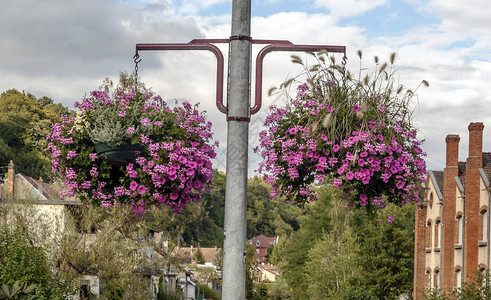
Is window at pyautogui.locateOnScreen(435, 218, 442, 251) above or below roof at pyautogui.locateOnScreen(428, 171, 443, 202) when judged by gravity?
below

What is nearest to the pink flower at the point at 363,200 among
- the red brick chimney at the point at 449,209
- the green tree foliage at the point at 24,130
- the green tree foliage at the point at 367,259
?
the red brick chimney at the point at 449,209

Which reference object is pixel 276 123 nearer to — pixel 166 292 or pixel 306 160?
pixel 306 160

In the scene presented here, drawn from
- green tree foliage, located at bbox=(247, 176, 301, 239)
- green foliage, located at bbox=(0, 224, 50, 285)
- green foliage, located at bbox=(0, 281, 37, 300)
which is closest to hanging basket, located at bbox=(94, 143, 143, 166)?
green foliage, located at bbox=(0, 281, 37, 300)

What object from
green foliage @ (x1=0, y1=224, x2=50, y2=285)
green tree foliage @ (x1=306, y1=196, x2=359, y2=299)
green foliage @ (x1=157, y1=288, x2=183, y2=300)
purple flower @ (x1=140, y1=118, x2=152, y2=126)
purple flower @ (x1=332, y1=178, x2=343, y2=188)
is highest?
purple flower @ (x1=140, y1=118, x2=152, y2=126)

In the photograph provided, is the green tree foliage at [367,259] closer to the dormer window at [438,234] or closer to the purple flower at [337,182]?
the dormer window at [438,234]

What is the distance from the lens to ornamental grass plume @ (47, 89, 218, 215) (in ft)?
23.6

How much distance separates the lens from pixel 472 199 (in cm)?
3884

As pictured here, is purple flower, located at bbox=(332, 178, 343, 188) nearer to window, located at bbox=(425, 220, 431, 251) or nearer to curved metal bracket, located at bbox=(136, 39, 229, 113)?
curved metal bracket, located at bbox=(136, 39, 229, 113)

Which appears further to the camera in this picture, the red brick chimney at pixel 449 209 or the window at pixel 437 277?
the window at pixel 437 277

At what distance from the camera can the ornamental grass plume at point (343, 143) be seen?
6.89 metres

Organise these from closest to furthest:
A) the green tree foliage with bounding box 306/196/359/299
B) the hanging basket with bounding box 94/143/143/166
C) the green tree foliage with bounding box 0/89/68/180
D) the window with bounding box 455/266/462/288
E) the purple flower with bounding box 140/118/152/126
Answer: the purple flower with bounding box 140/118/152/126 < the hanging basket with bounding box 94/143/143/166 < the window with bounding box 455/266/462/288 < the green tree foliage with bounding box 306/196/359/299 < the green tree foliage with bounding box 0/89/68/180

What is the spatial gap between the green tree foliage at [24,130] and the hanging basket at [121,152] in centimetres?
6542

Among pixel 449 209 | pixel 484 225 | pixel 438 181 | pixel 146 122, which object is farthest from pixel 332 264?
pixel 146 122

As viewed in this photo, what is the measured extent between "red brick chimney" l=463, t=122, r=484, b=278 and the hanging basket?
3349cm
